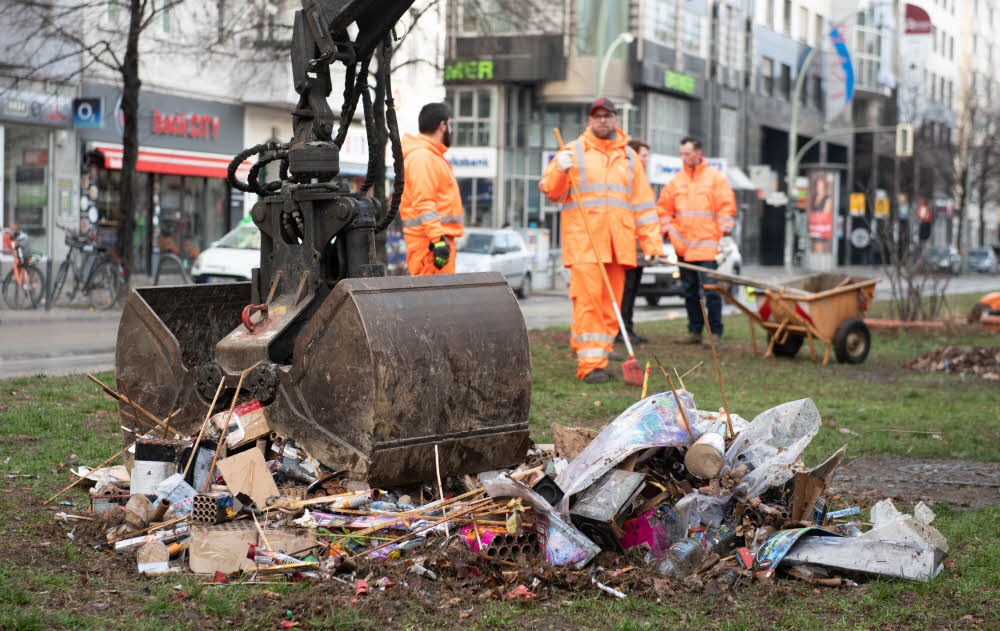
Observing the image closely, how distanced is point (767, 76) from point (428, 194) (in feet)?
170

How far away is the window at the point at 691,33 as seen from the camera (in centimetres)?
4959

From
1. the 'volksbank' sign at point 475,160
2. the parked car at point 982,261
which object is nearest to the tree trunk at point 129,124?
the 'volksbank' sign at point 475,160

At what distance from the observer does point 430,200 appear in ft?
27.9

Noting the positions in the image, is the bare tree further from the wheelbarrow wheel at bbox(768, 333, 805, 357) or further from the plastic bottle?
the plastic bottle

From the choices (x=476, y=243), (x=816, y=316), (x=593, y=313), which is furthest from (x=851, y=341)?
(x=476, y=243)

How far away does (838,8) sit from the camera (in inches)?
2589

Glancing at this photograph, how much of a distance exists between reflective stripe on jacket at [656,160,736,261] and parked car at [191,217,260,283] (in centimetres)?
749

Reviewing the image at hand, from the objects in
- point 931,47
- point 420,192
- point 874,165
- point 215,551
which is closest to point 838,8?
point 874,165

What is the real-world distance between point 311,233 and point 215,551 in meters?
1.72

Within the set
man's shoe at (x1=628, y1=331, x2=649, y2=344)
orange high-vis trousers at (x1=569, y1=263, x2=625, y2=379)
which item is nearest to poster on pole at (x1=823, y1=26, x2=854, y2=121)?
man's shoe at (x1=628, y1=331, x2=649, y2=344)

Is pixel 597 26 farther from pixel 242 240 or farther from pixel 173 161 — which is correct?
pixel 242 240

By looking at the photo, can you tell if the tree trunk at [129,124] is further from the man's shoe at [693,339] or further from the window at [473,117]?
the window at [473,117]

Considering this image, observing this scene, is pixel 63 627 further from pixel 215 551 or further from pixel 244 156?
pixel 244 156

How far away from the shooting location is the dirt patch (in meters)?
6.27
